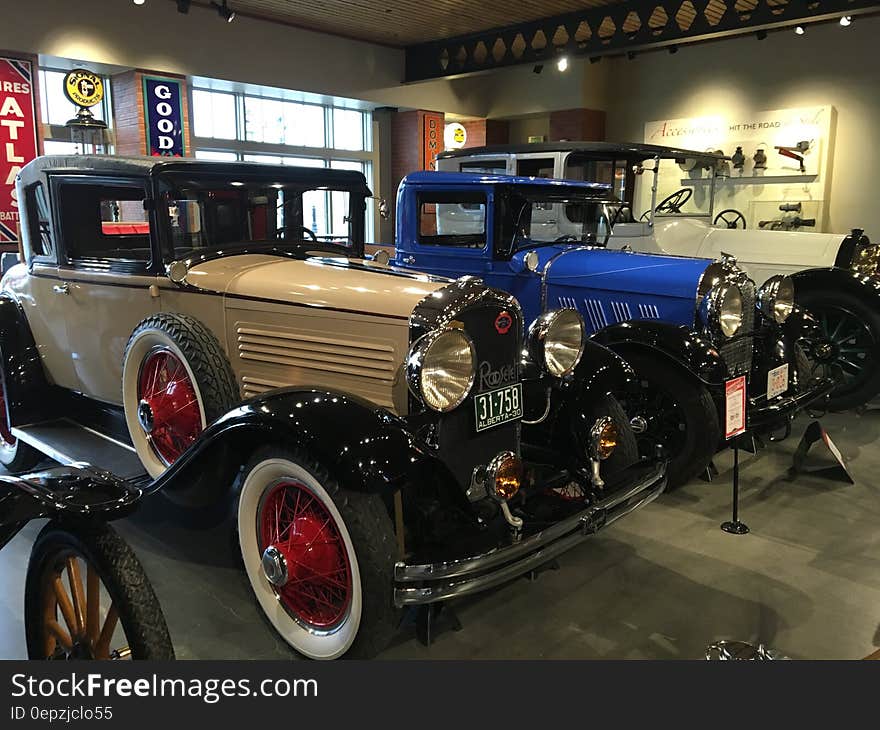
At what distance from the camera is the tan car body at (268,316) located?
2.68 metres

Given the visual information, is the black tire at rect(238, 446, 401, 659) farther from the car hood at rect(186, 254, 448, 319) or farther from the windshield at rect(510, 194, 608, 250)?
the windshield at rect(510, 194, 608, 250)

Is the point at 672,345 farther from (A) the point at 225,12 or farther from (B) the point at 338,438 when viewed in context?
(A) the point at 225,12

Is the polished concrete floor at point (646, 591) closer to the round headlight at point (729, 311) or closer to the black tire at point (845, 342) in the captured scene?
the round headlight at point (729, 311)

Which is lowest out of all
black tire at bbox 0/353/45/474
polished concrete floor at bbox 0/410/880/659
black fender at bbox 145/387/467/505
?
polished concrete floor at bbox 0/410/880/659

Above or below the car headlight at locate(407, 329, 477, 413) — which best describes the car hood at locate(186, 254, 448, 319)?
above

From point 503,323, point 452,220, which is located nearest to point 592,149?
point 452,220

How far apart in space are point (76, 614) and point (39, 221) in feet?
8.44

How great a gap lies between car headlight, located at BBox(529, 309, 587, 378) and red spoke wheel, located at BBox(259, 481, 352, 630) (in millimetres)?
1017

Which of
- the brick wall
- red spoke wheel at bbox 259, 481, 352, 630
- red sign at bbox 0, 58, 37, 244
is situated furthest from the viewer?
the brick wall

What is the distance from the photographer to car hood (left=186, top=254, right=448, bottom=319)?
2.70m

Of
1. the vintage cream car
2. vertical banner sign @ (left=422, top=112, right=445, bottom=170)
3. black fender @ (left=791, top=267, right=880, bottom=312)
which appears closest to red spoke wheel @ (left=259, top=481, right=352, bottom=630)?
the vintage cream car

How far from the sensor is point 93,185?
11.2 ft

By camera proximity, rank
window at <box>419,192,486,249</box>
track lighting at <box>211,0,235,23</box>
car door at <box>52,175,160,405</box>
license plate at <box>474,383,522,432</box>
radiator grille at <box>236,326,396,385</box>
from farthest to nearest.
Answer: track lighting at <box>211,0,235,23</box>
window at <box>419,192,486,249</box>
car door at <box>52,175,160,405</box>
radiator grille at <box>236,326,396,385</box>
license plate at <box>474,383,522,432</box>

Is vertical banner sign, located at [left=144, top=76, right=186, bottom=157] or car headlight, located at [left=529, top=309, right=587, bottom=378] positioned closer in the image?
car headlight, located at [left=529, top=309, right=587, bottom=378]
